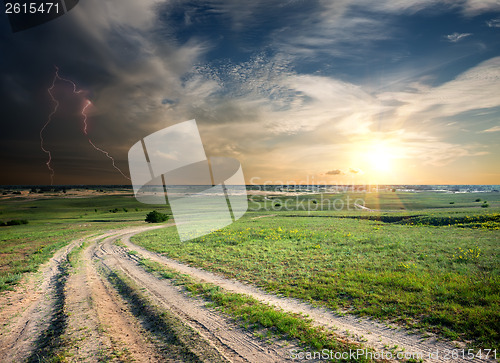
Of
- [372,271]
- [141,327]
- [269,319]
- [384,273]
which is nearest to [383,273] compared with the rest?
[384,273]

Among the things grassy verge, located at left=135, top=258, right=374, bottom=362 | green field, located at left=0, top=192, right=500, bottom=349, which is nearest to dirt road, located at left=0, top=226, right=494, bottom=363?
grassy verge, located at left=135, top=258, right=374, bottom=362

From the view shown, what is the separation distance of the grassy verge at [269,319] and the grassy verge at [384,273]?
1.90 meters

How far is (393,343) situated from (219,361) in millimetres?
5113

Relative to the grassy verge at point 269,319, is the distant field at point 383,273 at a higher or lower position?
lower

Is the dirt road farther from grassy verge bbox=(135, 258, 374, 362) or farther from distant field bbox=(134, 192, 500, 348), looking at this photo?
distant field bbox=(134, 192, 500, 348)

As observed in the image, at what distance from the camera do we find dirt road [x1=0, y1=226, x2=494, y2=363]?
6.39 meters

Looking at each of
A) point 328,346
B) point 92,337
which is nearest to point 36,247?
point 92,337

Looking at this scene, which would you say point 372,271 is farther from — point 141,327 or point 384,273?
point 141,327

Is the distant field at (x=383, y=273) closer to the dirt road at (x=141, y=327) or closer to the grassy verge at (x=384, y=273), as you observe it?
the grassy verge at (x=384, y=273)

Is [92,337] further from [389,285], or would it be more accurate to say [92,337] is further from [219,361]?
[389,285]

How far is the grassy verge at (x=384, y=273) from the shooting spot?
7855 millimetres

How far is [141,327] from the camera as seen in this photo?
781 centimetres

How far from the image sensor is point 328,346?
256 inches

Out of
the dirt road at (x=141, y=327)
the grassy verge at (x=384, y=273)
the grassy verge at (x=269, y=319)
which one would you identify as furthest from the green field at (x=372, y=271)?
the grassy verge at (x=269, y=319)
